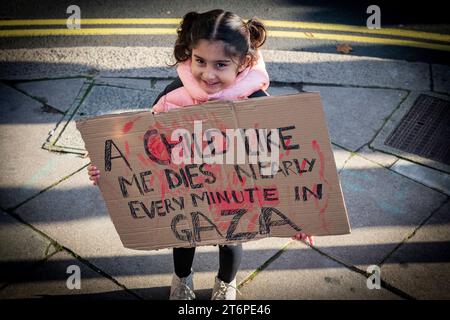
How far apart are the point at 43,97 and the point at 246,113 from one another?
2847 mm

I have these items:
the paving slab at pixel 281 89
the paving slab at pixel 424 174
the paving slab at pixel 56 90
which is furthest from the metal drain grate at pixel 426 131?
the paving slab at pixel 56 90

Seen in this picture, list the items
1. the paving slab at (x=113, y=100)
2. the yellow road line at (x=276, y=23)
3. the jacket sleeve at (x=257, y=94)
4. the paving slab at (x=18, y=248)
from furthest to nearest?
1. the yellow road line at (x=276, y=23)
2. the paving slab at (x=113, y=100)
3. the paving slab at (x=18, y=248)
4. the jacket sleeve at (x=257, y=94)

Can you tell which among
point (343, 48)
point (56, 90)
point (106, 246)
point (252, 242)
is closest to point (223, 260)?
point (252, 242)

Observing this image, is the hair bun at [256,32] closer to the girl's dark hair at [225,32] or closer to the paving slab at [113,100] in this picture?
the girl's dark hair at [225,32]

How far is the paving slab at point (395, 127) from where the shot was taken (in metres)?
3.15

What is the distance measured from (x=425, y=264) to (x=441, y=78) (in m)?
2.16

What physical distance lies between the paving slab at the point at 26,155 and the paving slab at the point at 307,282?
176cm

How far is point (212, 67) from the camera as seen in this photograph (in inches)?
68.0

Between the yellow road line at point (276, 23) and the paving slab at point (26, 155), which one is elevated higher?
the yellow road line at point (276, 23)

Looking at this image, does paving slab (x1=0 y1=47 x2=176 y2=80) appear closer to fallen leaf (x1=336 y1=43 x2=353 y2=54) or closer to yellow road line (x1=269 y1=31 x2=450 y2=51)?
yellow road line (x1=269 y1=31 x2=450 y2=51)

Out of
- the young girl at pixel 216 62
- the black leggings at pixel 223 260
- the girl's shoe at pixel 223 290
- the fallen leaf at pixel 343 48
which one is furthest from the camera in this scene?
the fallen leaf at pixel 343 48

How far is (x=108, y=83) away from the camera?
3.86 meters

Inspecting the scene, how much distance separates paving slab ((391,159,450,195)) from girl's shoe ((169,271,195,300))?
1.90 m

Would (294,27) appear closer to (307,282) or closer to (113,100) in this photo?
(113,100)
